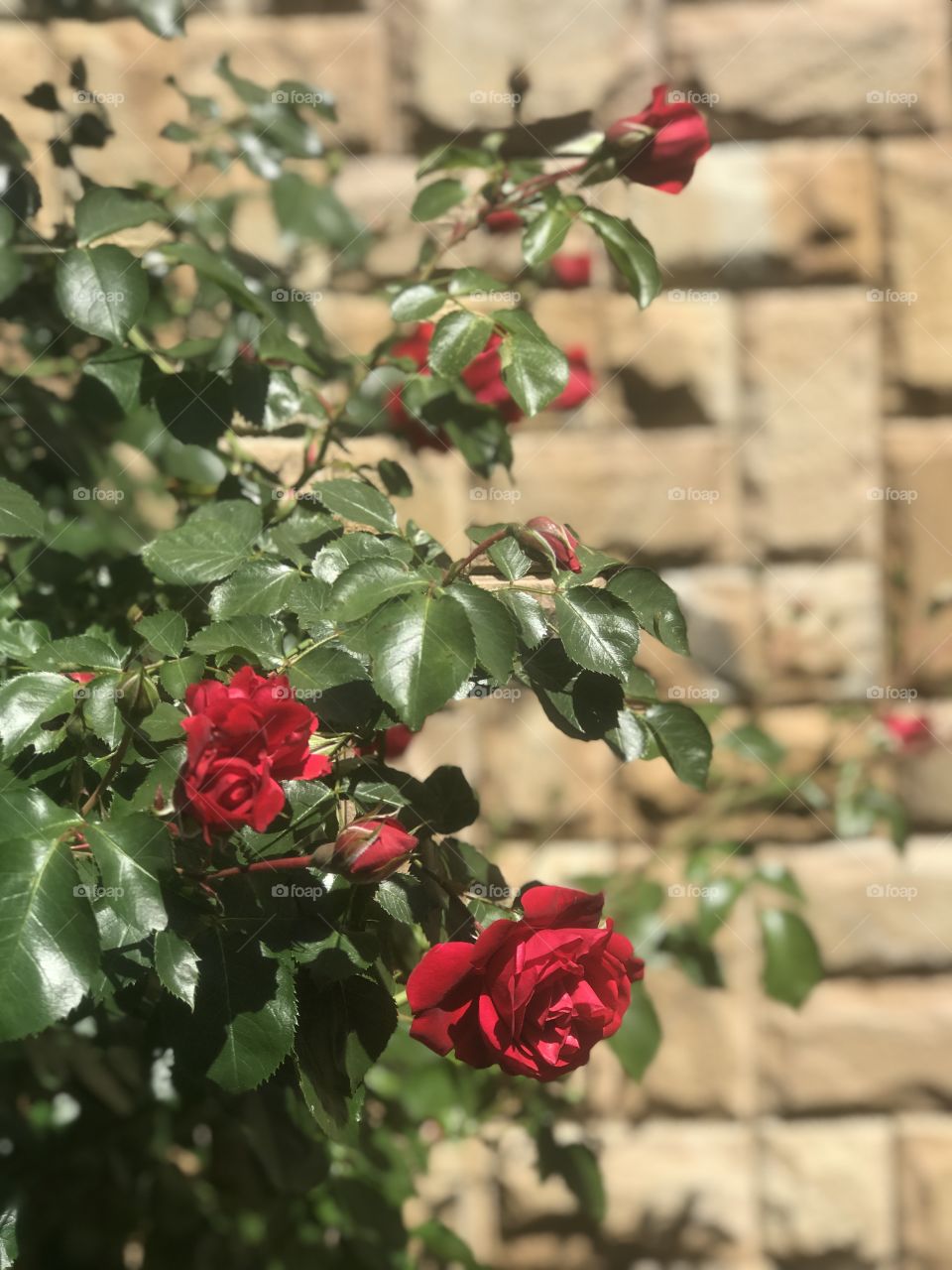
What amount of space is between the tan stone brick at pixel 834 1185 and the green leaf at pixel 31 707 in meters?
1.39

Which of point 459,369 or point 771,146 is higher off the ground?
point 459,369

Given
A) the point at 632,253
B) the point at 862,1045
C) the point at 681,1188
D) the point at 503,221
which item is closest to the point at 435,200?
the point at 503,221

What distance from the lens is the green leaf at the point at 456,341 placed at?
2.59 ft

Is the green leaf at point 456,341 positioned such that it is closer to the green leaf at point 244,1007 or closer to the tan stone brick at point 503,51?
the green leaf at point 244,1007

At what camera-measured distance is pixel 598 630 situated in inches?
24.3

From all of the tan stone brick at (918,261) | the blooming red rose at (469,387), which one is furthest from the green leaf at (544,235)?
the tan stone brick at (918,261)

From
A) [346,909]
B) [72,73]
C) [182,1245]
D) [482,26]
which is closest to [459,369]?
[346,909]

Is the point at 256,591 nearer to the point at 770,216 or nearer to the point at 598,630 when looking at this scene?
the point at 598,630

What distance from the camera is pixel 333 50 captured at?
5.30 feet

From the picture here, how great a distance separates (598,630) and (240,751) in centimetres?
18

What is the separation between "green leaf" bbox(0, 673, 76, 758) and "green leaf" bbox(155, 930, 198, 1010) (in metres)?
0.13

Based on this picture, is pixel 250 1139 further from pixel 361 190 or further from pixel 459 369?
pixel 361 190

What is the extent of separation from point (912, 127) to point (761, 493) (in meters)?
0.50

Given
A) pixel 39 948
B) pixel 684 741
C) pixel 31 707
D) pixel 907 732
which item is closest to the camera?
pixel 39 948
